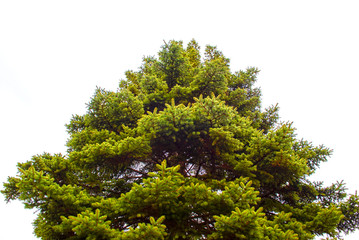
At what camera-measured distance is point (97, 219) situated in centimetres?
354

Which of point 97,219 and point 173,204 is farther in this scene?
point 173,204

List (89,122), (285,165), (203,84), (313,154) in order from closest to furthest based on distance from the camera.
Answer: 1. (285,165)
2. (313,154)
3. (89,122)
4. (203,84)

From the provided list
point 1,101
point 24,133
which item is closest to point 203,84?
point 24,133

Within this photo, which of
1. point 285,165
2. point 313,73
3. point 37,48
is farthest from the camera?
point 37,48

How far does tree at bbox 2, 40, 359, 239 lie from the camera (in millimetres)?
3908

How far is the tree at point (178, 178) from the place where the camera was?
3908 millimetres

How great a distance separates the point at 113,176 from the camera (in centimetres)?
685

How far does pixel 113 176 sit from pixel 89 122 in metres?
2.01

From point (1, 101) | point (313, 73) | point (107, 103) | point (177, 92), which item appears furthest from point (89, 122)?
point (313, 73)

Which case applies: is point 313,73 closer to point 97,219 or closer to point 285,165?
point 285,165

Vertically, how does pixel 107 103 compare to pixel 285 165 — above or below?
above

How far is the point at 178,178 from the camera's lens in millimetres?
4152

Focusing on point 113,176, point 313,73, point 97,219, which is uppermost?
point 313,73

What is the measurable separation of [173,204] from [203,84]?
14.8 feet
